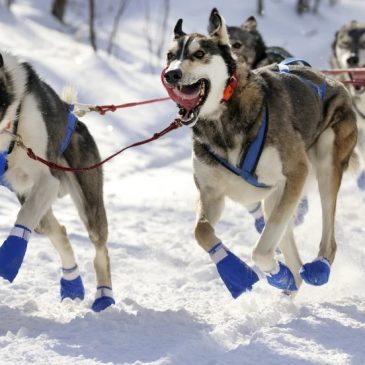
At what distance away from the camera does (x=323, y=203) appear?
382 centimetres

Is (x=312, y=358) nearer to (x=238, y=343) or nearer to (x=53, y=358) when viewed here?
(x=238, y=343)

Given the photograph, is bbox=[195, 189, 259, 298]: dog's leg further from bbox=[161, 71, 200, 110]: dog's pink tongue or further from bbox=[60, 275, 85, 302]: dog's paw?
bbox=[60, 275, 85, 302]: dog's paw

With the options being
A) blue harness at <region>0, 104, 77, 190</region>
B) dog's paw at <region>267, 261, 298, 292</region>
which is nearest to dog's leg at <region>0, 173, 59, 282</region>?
blue harness at <region>0, 104, 77, 190</region>

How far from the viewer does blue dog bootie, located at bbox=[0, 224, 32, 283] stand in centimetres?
311

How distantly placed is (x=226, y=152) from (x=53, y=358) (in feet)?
3.68

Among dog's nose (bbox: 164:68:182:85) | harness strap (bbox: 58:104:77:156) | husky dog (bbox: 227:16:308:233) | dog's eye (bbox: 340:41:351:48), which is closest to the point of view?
dog's nose (bbox: 164:68:182:85)

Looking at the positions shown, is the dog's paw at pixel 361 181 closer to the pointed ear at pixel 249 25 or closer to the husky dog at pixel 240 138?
the pointed ear at pixel 249 25

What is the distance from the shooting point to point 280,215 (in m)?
3.37

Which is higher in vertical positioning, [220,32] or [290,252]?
[220,32]

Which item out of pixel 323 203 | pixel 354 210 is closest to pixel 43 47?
pixel 354 210

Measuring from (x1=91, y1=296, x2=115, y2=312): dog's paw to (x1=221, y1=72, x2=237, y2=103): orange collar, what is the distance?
3.13 feet

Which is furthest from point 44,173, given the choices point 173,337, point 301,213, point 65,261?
point 301,213

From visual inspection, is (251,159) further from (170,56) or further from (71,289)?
(71,289)

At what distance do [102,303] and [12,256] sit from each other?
0.49m
